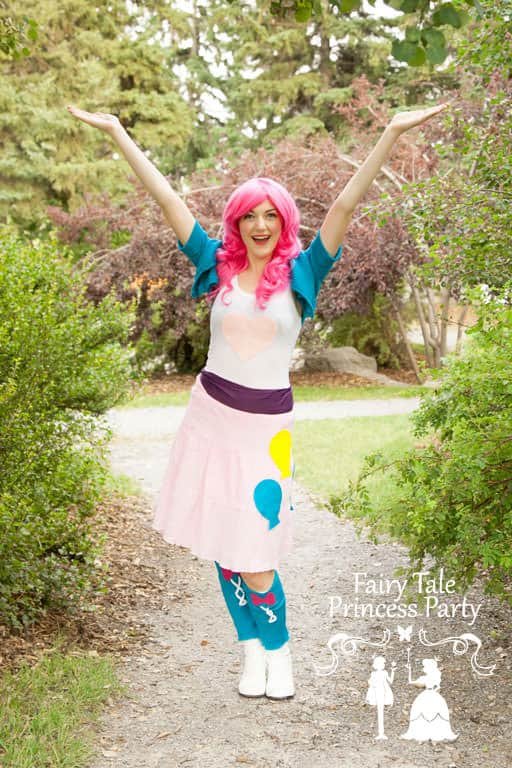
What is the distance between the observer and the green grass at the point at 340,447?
6.36 metres

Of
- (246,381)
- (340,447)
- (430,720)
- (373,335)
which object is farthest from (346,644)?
(373,335)

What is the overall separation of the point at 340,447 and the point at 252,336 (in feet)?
16.9

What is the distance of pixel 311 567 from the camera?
4.55 meters

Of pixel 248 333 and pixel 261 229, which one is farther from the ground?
pixel 261 229

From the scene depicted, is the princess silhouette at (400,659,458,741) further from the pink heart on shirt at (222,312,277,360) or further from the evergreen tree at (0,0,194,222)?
the evergreen tree at (0,0,194,222)

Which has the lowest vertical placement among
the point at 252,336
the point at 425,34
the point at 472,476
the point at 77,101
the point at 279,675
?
the point at 279,675

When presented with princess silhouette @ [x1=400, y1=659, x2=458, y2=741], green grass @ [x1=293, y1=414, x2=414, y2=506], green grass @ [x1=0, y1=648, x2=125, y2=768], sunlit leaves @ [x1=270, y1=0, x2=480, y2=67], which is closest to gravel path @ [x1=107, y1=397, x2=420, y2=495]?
green grass @ [x1=293, y1=414, x2=414, y2=506]

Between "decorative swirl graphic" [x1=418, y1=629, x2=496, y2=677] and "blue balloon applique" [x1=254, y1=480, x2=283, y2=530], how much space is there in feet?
2.62

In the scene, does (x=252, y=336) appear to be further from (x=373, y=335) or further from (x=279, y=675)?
(x=373, y=335)

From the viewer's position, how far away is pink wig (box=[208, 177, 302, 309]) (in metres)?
2.73

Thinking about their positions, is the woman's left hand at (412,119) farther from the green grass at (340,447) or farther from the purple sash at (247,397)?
the green grass at (340,447)

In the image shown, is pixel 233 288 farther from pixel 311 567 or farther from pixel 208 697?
pixel 311 567

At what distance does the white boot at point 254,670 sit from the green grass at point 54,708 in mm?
468

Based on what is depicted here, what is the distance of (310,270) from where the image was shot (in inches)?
111
